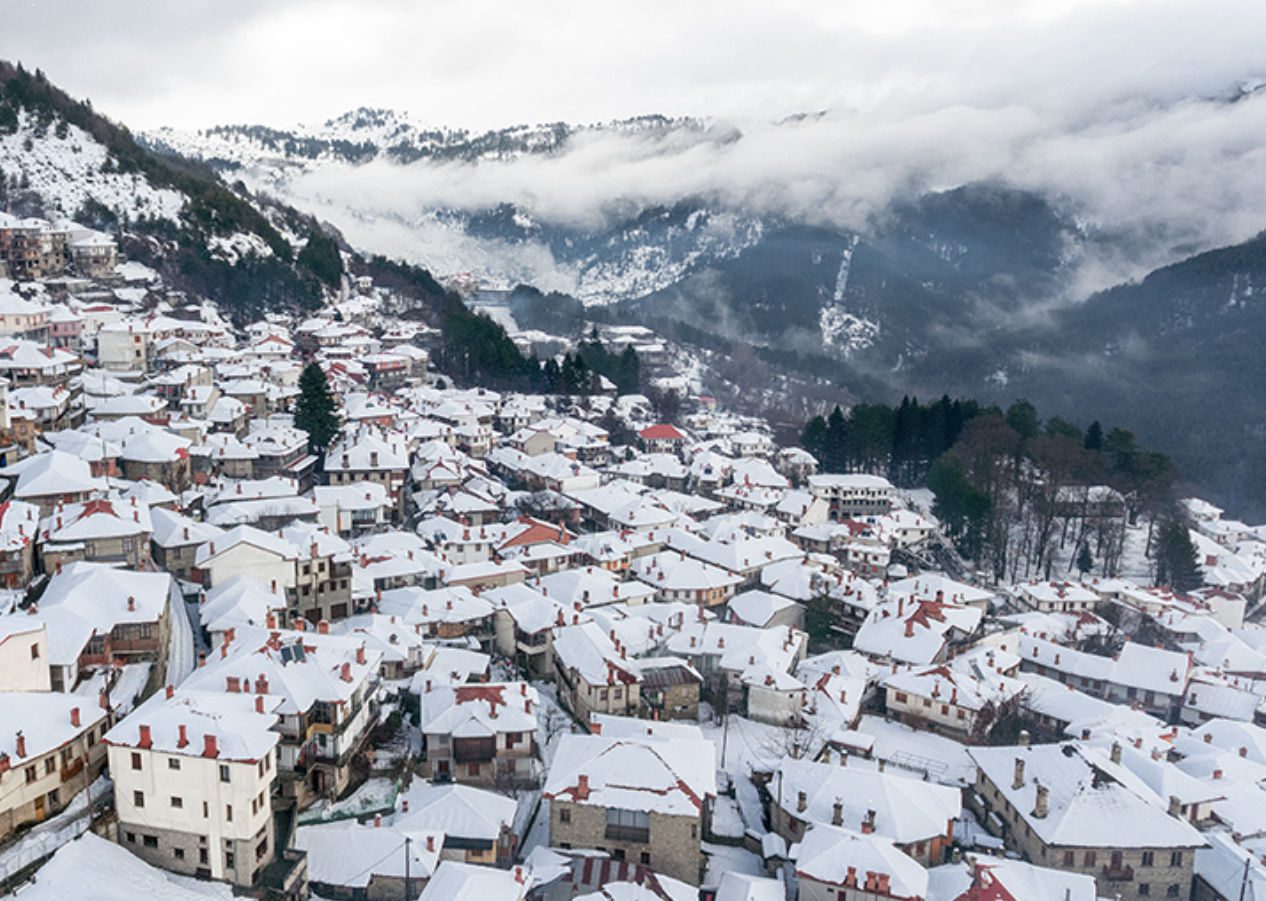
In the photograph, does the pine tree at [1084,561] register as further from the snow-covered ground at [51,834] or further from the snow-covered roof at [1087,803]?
the snow-covered ground at [51,834]

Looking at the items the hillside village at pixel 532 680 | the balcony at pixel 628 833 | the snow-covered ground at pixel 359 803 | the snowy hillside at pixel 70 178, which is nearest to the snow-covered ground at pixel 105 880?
the hillside village at pixel 532 680

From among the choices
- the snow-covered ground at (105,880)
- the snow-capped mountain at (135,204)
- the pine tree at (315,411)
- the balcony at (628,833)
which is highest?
the snow-capped mountain at (135,204)

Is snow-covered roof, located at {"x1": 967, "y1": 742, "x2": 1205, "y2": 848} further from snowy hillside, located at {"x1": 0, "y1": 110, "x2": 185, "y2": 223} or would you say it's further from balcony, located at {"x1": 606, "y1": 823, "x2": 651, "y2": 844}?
snowy hillside, located at {"x1": 0, "y1": 110, "x2": 185, "y2": 223}

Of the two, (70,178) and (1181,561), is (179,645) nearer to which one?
(1181,561)

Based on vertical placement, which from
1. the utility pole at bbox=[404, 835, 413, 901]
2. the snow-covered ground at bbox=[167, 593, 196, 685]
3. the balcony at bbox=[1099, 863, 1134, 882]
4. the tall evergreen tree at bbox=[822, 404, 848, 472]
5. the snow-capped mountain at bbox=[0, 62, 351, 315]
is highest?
the snow-capped mountain at bbox=[0, 62, 351, 315]

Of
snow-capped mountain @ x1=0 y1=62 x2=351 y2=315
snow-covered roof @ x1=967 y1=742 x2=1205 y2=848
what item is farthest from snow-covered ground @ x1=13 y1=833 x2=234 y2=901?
snow-capped mountain @ x1=0 y1=62 x2=351 y2=315

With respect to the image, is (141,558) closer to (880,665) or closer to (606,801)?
(606,801)

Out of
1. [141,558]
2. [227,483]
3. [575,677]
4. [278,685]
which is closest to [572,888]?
[278,685]
